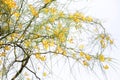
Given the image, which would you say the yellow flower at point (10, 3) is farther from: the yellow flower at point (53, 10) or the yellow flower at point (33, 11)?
the yellow flower at point (53, 10)

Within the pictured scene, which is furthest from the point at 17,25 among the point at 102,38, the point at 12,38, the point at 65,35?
the point at 102,38

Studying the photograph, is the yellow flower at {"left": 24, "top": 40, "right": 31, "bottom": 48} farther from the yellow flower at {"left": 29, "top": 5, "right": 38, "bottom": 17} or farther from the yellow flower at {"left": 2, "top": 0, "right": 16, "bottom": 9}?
the yellow flower at {"left": 2, "top": 0, "right": 16, "bottom": 9}

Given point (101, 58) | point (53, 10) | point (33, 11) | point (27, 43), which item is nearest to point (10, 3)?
point (33, 11)

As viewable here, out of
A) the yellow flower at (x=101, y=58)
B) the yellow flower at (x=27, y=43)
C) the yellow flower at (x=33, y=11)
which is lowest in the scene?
the yellow flower at (x=101, y=58)

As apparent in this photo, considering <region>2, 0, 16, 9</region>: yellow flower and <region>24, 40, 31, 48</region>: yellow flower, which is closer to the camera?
<region>2, 0, 16, 9</region>: yellow flower

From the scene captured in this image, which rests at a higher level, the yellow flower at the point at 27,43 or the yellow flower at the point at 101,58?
the yellow flower at the point at 27,43

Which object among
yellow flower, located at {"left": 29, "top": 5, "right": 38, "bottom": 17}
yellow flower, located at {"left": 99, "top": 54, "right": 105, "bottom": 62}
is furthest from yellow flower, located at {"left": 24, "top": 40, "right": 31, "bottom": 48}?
yellow flower, located at {"left": 99, "top": 54, "right": 105, "bottom": 62}

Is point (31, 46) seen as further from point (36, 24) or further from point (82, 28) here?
point (82, 28)

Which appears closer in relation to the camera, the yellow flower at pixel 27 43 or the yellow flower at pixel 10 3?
the yellow flower at pixel 10 3

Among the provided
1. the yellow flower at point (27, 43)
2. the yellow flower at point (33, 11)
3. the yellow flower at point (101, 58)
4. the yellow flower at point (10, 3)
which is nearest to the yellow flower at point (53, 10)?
the yellow flower at point (33, 11)

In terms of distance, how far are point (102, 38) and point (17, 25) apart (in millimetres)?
1155

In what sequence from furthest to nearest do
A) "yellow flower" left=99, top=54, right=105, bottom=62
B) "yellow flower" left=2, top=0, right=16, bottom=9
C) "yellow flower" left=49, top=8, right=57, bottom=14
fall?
"yellow flower" left=49, top=8, right=57, bottom=14 → "yellow flower" left=99, top=54, right=105, bottom=62 → "yellow flower" left=2, top=0, right=16, bottom=9

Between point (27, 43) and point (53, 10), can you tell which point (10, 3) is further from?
point (53, 10)

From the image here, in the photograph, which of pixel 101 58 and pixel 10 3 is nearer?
pixel 10 3
